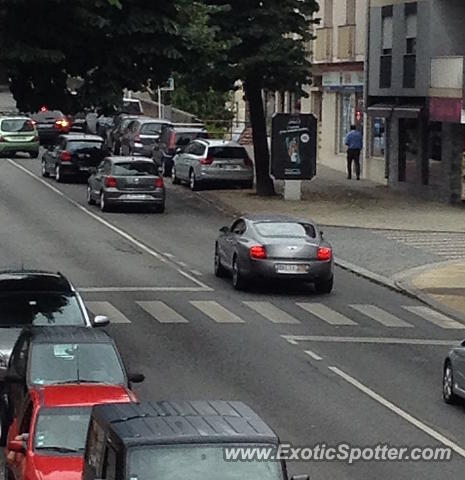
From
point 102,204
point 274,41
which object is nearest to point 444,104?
point 274,41

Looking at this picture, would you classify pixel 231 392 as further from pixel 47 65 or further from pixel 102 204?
pixel 102 204

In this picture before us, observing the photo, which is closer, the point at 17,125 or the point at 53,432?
the point at 53,432

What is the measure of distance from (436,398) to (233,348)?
4.26 metres

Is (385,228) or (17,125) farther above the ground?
(17,125)

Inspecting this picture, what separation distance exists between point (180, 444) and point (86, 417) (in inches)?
175

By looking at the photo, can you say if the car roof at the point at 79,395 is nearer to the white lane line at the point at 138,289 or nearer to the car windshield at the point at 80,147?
the white lane line at the point at 138,289

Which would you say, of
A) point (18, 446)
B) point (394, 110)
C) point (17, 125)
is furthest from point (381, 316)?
point (17, 125)

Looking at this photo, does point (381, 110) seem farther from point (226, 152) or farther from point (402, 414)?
point (402, 414)

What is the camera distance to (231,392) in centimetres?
1941

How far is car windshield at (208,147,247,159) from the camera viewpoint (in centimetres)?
4712

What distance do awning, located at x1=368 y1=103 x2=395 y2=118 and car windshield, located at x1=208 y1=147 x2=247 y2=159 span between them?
4.95m

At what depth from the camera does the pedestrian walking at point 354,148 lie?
2039 inches

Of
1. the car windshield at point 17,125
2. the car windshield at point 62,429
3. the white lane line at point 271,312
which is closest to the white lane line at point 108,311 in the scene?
the white lane line at point 271,312

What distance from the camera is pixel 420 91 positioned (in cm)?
4553
